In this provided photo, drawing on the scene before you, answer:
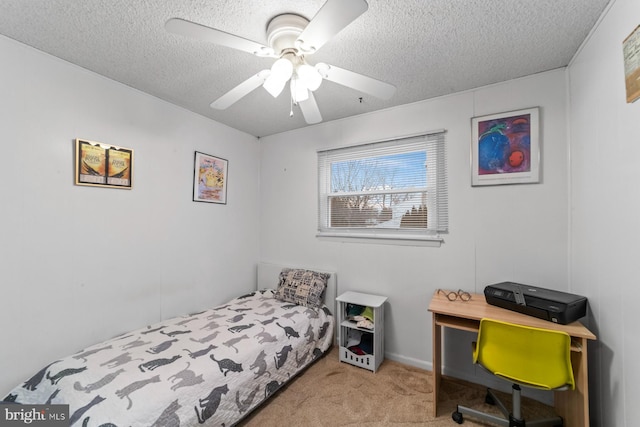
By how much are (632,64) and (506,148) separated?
2.96ft

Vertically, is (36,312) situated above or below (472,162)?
below

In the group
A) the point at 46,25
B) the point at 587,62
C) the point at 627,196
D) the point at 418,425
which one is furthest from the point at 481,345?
the point at 46,25

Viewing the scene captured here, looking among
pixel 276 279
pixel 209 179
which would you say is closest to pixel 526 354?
pixel 276 279

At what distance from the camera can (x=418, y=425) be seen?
1690 millimetres

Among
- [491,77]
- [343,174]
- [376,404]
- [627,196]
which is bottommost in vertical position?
[376,404]

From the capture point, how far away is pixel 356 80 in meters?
1.46

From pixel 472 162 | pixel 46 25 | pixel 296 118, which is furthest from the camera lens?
pixel 296 118

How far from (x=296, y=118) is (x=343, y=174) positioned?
788 mm

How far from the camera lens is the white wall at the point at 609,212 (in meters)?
1.18

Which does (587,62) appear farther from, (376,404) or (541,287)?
(376,404)

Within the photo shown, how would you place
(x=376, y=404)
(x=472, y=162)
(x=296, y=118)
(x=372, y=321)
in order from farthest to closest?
1. (x=296, y=118)
2. (x=372, y=321)
3. (x=472, y=162)
4. (x=376, y=404)

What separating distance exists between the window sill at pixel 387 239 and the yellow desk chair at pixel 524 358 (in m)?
0.88

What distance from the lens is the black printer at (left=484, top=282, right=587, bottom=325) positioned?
4.91 feet

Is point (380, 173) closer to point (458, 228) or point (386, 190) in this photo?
point (386, 190)
